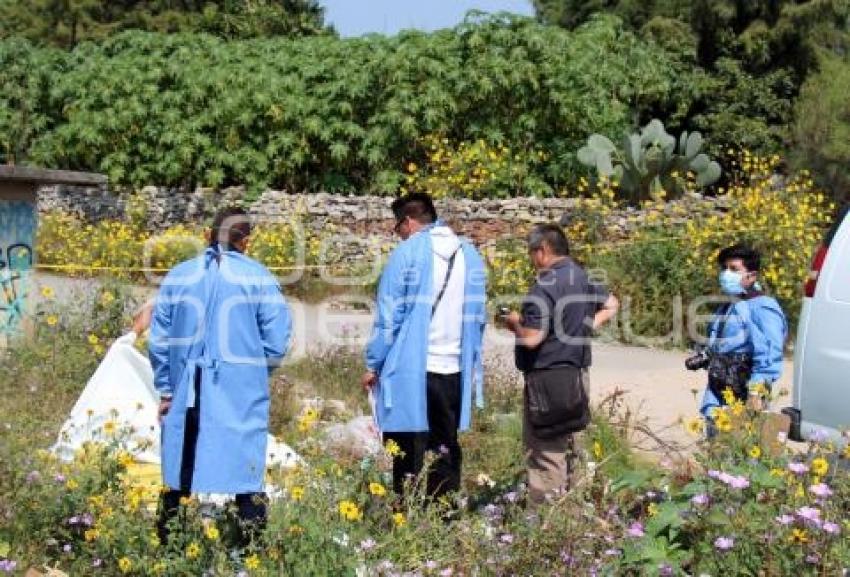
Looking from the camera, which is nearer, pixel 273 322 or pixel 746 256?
pixel 273 322

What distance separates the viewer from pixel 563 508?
4156 mm

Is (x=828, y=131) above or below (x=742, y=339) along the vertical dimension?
above

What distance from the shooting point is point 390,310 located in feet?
17.4

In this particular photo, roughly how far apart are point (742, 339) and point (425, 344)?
5.52ft

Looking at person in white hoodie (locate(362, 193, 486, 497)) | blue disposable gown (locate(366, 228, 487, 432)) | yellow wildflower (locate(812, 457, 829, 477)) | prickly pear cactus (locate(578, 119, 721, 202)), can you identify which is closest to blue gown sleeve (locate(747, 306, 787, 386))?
person in white hoodie (locate(362, 193, 486, 497))

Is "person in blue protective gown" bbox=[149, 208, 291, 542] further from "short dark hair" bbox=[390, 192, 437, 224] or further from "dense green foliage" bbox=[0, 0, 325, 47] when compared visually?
"dense green foliage" bbox=[0, 0, 325, 47]

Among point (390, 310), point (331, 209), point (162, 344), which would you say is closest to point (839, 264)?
point (390, 310)

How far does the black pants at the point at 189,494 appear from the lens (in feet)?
15.1

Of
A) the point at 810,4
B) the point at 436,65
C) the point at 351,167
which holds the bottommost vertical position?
the point at 351,167

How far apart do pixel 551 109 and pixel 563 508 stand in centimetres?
1384

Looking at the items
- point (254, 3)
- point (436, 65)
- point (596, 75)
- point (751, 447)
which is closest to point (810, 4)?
point (596, 75)

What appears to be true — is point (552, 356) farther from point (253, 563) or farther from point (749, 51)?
point (749, 51)

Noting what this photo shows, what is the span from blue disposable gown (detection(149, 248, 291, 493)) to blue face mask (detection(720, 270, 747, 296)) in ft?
8.18

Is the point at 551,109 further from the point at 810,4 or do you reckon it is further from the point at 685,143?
the point at 810,4
